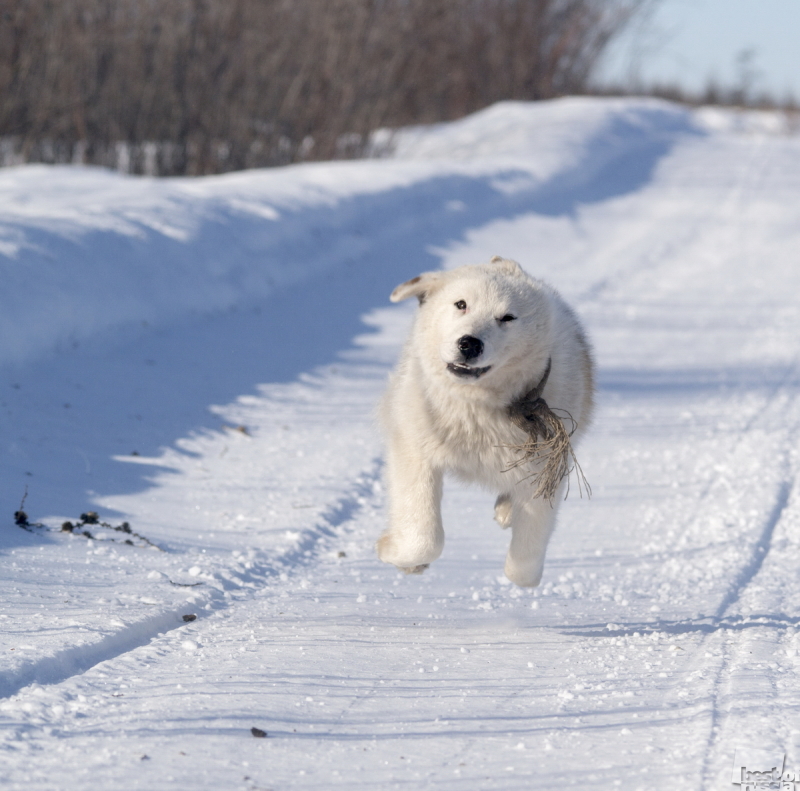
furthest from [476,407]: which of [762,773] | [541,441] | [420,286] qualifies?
[762,773]

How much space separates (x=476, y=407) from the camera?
11.6 feet

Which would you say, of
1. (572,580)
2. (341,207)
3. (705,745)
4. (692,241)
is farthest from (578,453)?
(692,241)

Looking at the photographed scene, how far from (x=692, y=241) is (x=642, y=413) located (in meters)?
5.80

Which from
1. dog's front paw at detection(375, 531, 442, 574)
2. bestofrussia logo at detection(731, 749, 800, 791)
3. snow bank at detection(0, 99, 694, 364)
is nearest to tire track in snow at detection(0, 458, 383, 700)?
dog's front paw at detection(375, 531, 442, 574)

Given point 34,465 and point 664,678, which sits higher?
point 664,678

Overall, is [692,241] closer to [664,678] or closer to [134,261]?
[134,261]

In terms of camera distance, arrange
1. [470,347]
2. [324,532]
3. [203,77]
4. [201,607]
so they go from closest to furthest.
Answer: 1. [470,347]
2. [201,607]
3. [324,532]
4. [203,77]

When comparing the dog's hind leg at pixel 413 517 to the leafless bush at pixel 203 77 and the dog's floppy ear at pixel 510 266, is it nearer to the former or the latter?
the dog's floppy ear at pixel 510 266

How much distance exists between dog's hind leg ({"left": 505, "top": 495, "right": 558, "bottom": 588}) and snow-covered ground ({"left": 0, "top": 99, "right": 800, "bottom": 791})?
Result: 0.66 ft

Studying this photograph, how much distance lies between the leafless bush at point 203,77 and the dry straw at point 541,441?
8.06m

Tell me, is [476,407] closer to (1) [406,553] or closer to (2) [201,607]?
(1) [406,553]

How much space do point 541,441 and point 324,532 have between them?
4.05 feet

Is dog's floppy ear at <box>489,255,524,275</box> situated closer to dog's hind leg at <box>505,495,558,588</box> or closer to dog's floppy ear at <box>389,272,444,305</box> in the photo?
dog's floppy ear at <box>389,272,444,305</box>

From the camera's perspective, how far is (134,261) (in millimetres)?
6941
